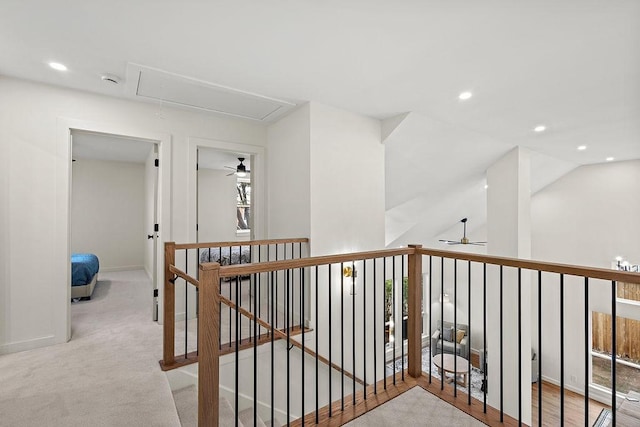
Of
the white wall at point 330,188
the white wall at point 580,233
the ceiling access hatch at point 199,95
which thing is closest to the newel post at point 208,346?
the white wall at point 330,188

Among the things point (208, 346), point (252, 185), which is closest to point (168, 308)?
point (208, 346)

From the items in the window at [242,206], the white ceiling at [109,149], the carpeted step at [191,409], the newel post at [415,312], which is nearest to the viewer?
the carpeted step at [191,409]

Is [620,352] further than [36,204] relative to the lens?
Yes

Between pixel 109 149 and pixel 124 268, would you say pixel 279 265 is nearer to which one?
pixel 109 149

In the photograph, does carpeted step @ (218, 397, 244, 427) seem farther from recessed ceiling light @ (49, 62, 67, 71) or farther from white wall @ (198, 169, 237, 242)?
white wall @ (198, 169, 237, 242)

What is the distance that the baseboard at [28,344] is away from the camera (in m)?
2.74

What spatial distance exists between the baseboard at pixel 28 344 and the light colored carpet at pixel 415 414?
2992mm

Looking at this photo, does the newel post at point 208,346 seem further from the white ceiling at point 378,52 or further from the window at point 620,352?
the window at point 620,352

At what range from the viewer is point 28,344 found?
2824mm

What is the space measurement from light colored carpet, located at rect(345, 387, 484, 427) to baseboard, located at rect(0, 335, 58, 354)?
9.82 ft

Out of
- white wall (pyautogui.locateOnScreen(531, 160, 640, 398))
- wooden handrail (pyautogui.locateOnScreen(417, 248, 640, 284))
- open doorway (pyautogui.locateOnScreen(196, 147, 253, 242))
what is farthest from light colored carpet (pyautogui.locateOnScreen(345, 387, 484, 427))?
white wall (pyautogui.locateOnScreen(531, 160, 640, 398))

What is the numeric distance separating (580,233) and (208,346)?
340 inches

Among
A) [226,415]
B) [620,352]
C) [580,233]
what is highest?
[580,233]

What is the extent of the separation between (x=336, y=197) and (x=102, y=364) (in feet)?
9.03
